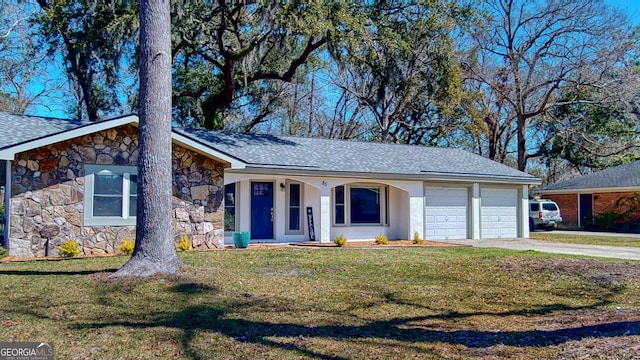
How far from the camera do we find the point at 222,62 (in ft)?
67.1

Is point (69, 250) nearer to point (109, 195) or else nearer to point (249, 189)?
point (109, 195)

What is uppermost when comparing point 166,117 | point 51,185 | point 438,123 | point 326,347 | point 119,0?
point 119,0

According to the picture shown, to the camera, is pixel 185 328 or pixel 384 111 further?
pixel 384 111

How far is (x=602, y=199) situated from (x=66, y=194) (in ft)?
80.7

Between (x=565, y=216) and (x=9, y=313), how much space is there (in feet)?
90.7

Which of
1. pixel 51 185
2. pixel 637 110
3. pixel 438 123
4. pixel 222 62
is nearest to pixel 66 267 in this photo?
pixel 51 185

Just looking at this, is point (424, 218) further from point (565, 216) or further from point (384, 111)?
point (565, 216)

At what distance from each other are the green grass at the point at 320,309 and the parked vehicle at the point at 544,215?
53.9 ft

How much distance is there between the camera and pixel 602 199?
25.3 metres

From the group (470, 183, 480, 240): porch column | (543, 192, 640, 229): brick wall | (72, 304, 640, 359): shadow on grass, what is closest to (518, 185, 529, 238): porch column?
(470, 183, 480, 240): porch column

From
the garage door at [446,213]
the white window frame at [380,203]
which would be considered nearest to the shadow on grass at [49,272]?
the white window frame at [380,203]

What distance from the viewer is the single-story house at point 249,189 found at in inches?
444

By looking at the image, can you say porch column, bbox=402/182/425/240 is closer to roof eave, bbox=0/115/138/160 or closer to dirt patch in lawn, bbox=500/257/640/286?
dirt patch in lawn, bbox=500/257/640/286

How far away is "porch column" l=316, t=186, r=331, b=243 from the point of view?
15.3 meters
